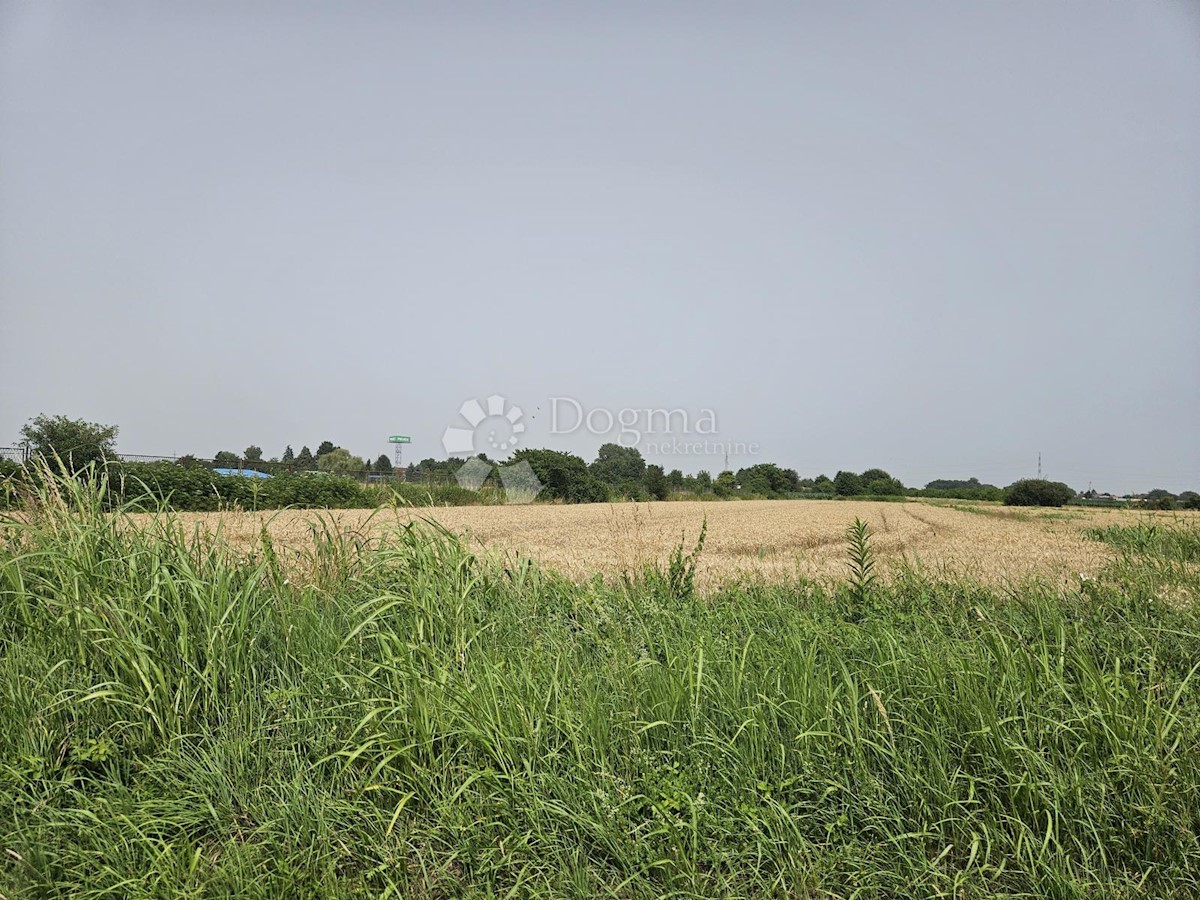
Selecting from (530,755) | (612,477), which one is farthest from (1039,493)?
(530,755)

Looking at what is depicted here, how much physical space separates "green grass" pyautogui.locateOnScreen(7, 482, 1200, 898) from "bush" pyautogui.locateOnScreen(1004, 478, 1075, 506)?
160ft

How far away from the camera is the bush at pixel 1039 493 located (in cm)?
4450

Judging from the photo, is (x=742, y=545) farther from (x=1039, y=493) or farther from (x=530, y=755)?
(x=1039, y=493)

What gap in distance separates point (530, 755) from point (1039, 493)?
51482 millimetres

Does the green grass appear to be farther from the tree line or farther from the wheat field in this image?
the tree line

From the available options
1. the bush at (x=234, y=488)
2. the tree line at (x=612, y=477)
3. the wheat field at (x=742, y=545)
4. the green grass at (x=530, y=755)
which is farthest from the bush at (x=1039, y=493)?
the green grass at (x=530, y=755)

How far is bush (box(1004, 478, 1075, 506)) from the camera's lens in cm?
4450

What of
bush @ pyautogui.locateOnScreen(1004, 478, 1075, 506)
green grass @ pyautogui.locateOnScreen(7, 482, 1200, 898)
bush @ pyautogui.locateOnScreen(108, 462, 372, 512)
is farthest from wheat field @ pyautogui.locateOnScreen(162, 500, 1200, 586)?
bush @ pyautogui.locateOnScreen(1004, 478, 1075, 506)

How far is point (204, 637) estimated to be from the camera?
302 cm

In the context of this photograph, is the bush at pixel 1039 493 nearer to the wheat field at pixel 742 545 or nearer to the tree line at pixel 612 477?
the tree line at pixel 612 477

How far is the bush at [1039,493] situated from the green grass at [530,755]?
48845 mm

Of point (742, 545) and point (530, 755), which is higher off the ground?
point (530, 755)

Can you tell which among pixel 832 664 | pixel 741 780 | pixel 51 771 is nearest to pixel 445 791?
pixel 741 780

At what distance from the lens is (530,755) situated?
97.0 inches
